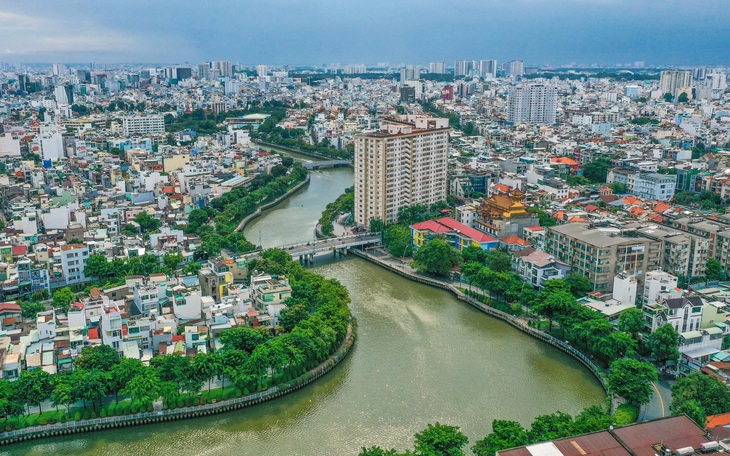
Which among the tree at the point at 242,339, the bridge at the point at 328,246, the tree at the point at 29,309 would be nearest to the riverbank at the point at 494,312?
the bridge at the point at 328,246

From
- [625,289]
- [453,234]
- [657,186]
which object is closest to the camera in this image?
[625,289]

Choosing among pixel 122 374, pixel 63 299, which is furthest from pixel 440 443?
pixel 63 299

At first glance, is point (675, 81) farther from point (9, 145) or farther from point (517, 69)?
point (9, 145)

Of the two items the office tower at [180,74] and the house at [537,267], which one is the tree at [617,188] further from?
the office tower at [180,74]

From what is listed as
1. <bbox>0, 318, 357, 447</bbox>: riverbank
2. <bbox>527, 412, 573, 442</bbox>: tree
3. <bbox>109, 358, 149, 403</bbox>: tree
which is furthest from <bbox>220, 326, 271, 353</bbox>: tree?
<bbox>527, 412, 573, 442</bbox>: tree

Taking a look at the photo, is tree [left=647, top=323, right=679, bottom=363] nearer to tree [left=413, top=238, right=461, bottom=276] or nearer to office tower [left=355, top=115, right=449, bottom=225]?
tree [left=413, top=238, right=461, bottom=276]

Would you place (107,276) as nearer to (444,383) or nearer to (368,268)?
(368,268)
